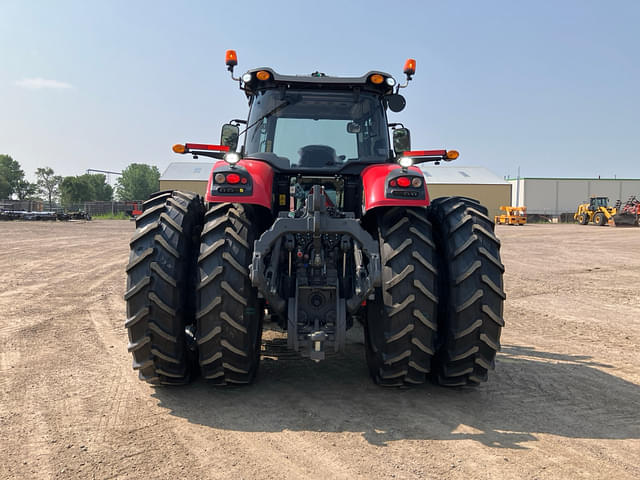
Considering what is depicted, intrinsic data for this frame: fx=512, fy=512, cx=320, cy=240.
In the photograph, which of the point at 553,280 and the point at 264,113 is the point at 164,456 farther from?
the point at 553,280

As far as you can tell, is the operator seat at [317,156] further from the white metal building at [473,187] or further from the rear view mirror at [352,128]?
the white metal building at [473,187]

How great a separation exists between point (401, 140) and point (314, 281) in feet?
7.29

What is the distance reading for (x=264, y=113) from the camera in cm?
512

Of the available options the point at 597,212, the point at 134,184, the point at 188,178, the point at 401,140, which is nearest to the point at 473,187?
the point at 597,212

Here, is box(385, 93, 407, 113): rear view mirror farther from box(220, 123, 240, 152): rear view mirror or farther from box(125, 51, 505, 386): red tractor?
box(220, 123, 240, 152): rear view mirror

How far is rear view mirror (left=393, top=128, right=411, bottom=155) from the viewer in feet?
17.9

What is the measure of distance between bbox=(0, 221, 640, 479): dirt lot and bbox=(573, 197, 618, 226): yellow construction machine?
118 ft

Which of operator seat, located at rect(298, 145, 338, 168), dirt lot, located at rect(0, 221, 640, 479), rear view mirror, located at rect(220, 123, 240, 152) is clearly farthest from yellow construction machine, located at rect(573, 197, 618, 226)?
rear view mirror, located at rect(220, 123, 240, 152)

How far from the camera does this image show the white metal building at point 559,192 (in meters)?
65.6

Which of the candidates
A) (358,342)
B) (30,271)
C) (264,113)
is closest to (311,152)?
(264,113)

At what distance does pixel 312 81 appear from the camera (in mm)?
4922

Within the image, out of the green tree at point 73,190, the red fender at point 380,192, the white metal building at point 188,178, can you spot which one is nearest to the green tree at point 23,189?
the green tree at point 73,190

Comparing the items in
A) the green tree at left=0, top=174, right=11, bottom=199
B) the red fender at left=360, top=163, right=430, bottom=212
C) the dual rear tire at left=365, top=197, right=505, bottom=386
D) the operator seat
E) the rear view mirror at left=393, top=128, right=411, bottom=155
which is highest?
the green tree at left=0, top=174, right=11, bottom=199

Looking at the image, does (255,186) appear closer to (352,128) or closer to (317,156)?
(317,156)
